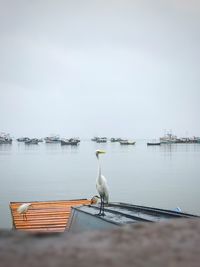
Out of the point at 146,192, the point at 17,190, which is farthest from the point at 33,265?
the point at 17,190

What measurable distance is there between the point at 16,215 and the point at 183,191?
20.5 meters

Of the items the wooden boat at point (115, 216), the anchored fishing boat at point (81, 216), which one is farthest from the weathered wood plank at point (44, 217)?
the wooden boat at point (115, 216)

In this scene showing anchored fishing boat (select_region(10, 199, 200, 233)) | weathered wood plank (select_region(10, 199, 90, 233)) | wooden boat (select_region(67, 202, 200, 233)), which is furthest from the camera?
weathered wood plank (select_region(10, 199, 90, 233))

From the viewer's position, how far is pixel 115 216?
11.2 m

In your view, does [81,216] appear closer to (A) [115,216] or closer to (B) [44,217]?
(A) [115,216]

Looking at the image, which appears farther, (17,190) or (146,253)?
(17,190)

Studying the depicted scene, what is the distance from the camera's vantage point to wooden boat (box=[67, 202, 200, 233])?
33.7 ft

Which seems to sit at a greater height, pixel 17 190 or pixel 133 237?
pixel 133 237

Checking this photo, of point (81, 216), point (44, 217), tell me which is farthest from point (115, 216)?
point (44, 217)

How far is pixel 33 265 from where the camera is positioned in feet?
7.15

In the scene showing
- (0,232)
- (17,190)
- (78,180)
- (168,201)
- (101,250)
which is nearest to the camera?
(101,250)

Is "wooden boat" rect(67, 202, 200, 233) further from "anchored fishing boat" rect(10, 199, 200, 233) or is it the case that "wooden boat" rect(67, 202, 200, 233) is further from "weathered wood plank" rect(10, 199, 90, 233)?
"weathered wood plank" rect(10, 199, 90, 233)

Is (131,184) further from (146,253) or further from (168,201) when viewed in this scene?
(146,253)

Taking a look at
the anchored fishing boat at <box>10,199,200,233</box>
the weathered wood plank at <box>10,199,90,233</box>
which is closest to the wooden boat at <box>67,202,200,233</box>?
the anchored fishing boat at <box>10,199,200,233</box>
